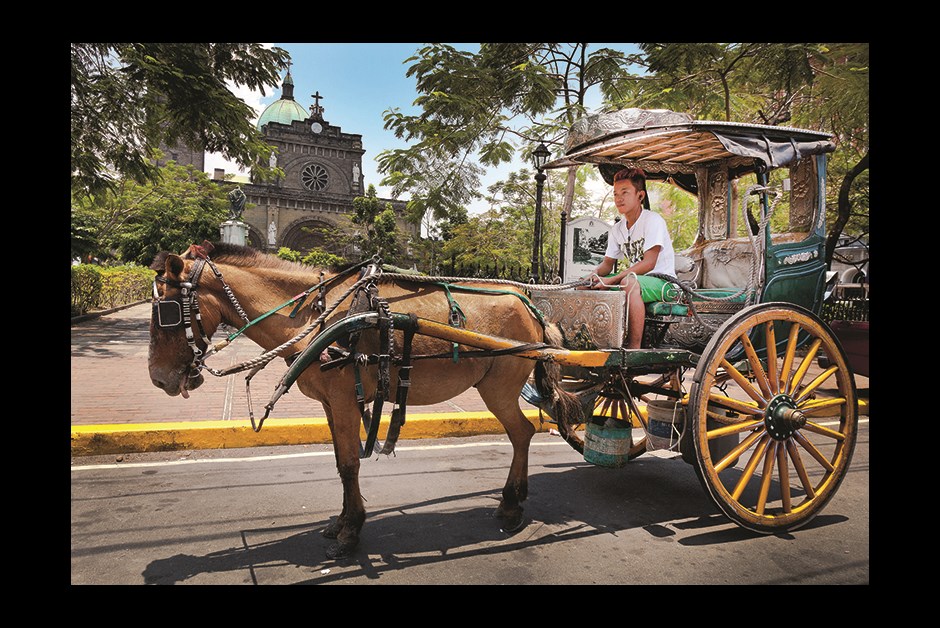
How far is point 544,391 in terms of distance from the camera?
396 centimetres

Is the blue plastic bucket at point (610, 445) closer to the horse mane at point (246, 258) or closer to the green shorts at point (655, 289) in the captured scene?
the green shorts at point (655, 289)

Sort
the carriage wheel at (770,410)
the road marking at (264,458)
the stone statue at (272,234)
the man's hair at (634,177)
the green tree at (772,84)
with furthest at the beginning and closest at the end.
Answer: the stone statue at (272,234) < the green tree at (772,84) < the road marking at (264,458) < the man's hair at (634,177) < the carriage wheel at (770,410)

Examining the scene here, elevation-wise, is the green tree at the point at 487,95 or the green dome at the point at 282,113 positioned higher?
the green dome at the point at 282,113

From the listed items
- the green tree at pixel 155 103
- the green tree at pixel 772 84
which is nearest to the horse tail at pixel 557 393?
the green tree at pixel 772 84

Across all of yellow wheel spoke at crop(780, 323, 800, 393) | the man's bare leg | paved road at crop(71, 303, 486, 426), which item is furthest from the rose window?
yellow wheel spoke at crop(780, 323, 800, 393)

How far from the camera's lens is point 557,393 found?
3.84 m

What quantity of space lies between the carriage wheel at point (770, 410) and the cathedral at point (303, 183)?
35930mm

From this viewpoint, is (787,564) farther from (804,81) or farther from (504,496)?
(804,81)

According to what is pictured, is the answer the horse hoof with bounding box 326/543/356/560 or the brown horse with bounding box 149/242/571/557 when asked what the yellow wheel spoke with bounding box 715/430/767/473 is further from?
the horse hoof with bounding box 326/543/356/560

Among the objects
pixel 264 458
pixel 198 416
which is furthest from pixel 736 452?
pixel 198 416

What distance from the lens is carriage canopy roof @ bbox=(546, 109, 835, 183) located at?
3.61 meters

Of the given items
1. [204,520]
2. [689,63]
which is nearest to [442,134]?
[689,63]

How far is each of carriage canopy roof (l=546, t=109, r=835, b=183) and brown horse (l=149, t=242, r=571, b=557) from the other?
1396 mm

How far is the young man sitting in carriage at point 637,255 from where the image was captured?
383 centimetres
